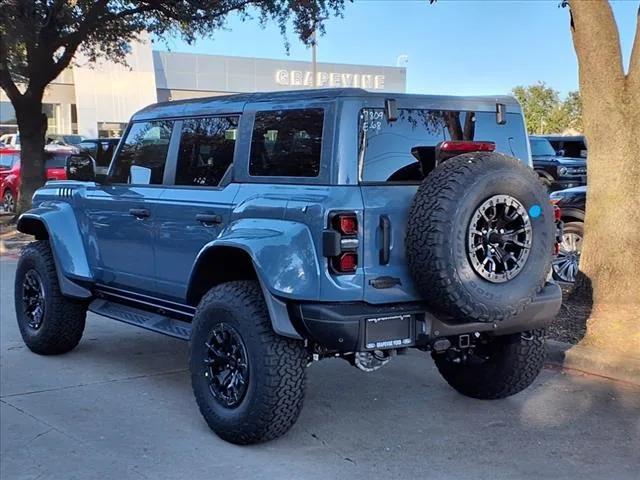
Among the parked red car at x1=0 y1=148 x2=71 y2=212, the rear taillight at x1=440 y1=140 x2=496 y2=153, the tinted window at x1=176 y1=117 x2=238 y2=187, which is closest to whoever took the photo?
the rear taillight at x1=440 y1=140 x2=496 y2=153

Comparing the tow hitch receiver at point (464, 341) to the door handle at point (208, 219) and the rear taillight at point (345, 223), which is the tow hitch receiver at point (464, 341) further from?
the door handle at point (208, 219)

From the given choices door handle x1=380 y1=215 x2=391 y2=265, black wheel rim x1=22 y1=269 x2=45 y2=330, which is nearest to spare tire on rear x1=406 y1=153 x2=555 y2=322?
door handle x1=380 y1=215 x2=391 y2=265

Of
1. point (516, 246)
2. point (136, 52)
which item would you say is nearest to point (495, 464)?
point (516, 246)

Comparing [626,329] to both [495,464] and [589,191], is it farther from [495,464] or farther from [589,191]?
[495,464]

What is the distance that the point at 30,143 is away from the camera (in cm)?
1580

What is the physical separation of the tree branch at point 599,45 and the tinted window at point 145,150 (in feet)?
11.5

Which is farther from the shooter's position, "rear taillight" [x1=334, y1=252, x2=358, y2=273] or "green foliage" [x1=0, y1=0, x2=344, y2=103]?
"green foliage" [x1=0, y1=0, x2=344, y2=103]

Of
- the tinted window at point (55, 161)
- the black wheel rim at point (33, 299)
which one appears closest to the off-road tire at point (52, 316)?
the black wheel rim at point (33, 299)

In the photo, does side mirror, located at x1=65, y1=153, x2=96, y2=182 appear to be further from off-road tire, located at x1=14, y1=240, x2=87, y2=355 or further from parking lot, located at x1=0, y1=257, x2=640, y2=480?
parking lot, located at x1=0, y1=257, x2=640, y2=480

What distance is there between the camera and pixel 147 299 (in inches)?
219

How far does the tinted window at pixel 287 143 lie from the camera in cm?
427

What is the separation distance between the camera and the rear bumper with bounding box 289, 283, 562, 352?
3.92m

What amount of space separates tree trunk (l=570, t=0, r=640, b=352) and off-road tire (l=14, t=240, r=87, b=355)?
4.22 m

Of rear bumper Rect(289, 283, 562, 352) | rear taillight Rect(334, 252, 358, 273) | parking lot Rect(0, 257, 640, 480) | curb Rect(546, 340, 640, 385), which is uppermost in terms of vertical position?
rear taillight Rect(334, 252, 358, 273)
